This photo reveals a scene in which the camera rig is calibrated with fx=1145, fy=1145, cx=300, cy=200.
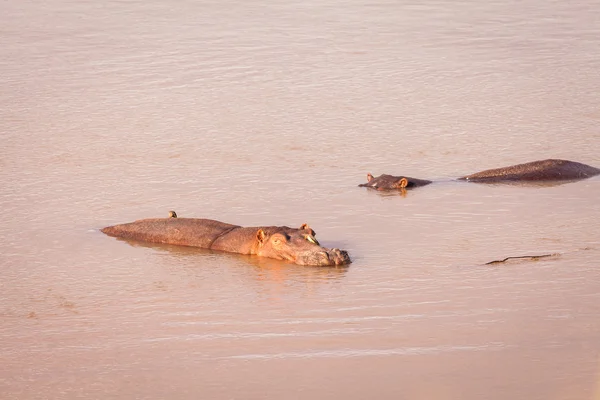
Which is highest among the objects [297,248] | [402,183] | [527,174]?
[527,174]

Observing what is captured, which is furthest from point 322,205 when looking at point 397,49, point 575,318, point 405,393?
point 397,49

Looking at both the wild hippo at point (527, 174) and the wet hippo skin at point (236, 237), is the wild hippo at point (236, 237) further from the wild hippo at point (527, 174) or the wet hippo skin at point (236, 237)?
the wild hippo at point (527, 174)

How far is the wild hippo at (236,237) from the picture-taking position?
10117 millimetres

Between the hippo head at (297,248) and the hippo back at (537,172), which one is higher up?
the hippo back at (537,172)

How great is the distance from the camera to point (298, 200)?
12219 mm

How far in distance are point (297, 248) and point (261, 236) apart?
0.38m

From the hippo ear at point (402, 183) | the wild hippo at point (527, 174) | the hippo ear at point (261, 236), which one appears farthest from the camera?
the wild hippo at point (527, 174)

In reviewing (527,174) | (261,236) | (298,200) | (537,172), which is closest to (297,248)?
(261,236)

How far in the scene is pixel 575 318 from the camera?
8.52 metres

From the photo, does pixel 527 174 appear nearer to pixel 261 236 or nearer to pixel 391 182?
pixel 391 182

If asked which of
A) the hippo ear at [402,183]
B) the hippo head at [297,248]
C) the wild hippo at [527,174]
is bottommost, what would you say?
the hippo head at [297,248]

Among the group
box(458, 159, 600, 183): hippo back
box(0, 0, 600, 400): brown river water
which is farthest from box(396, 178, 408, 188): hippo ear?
box(458, 159, 600, 183): hippo back

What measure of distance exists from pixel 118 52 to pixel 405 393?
543 inches

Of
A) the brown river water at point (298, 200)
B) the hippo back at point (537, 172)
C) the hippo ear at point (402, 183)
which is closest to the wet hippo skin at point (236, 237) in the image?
the brown river water at point (298, 200)
